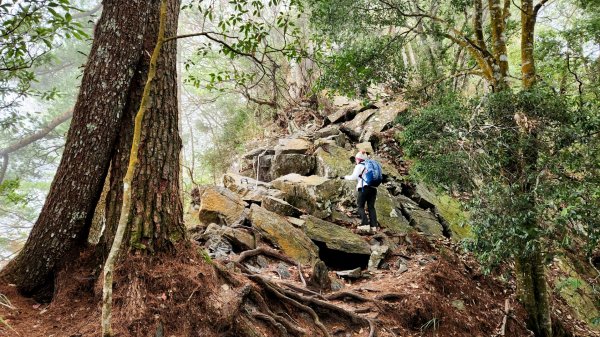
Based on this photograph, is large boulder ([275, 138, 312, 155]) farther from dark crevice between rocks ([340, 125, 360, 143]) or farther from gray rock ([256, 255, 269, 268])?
gray rock ([256, 255, 269, 268])

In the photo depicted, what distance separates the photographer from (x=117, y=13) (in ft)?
13.8

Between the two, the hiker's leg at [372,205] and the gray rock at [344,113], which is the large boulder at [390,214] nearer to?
the hiker's leg at [372,205]

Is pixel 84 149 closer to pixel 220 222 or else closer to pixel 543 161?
pixel 220 222

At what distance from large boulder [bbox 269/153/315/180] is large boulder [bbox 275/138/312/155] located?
481 millimetres

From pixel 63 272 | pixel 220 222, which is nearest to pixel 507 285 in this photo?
pixel 220 222

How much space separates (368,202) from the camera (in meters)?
9.84

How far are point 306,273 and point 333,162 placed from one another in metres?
6.22

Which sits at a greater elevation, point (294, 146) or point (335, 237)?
point (294, 146)

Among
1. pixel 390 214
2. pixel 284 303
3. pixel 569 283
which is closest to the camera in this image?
pixel 284 303

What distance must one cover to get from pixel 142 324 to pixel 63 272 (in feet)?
3.98

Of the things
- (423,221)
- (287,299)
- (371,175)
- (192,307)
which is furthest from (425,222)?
(192,307)

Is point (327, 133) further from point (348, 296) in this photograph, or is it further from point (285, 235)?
point (348, 296)

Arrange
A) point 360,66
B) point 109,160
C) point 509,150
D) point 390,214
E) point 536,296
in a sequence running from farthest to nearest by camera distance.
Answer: point 390,214 → point 360,66 → point 536,296 → point 509,150 → point 109,160

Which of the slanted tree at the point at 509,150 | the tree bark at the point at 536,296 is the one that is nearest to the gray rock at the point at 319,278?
the slanted tree at the point at 509,150
